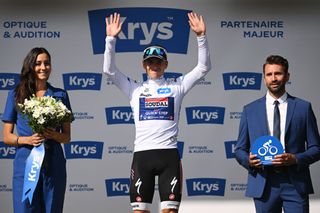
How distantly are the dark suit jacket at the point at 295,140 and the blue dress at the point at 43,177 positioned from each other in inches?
47.6

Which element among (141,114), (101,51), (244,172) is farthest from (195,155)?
(141,114)

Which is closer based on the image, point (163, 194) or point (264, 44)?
point (163, 194)

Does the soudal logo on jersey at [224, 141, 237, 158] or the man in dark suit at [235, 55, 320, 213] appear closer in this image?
the man in dark suit at [235, 55, 320, 213]

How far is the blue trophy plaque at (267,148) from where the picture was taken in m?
4.08

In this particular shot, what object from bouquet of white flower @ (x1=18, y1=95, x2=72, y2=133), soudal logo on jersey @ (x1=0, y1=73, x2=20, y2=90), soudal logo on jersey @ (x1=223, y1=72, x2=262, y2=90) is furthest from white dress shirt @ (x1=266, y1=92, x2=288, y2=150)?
soudal logo on jersey @ (x1=0, y1=73, x2=20, y2=90)

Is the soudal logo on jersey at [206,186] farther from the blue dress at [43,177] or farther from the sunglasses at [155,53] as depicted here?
the blue dress at [43,177]

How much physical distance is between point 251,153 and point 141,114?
804mm

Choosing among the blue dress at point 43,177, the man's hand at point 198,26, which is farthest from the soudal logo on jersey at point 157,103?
the blue dress at point 43,177

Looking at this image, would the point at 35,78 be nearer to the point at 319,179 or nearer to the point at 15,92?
the point at 15,92

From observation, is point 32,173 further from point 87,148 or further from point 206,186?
point 206,186

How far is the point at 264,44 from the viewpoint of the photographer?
6.68 meters

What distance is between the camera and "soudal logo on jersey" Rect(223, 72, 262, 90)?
6.64 meters

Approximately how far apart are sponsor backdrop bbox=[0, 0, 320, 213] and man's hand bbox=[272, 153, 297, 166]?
252 cm

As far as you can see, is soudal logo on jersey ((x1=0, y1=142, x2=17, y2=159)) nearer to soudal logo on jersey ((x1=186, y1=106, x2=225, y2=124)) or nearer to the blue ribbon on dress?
soudal logo on jersey ((x1=186, y1=106, x2=225, y2=124))
